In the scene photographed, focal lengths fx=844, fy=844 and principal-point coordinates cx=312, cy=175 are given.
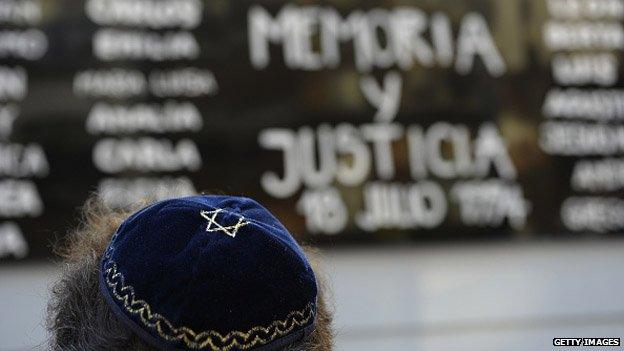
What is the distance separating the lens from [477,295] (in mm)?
2602

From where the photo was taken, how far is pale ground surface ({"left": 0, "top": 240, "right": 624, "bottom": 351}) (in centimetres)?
252

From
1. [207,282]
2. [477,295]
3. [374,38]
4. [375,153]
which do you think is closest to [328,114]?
[375,153]

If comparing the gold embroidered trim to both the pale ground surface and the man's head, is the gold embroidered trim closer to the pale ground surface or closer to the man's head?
the man's head

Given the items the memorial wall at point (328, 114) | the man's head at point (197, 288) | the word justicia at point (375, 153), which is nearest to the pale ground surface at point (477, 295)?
the memorial wall at point (328, 114)

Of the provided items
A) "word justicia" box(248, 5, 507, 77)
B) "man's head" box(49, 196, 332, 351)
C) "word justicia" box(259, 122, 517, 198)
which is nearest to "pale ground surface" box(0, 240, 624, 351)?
"word justicia" box(259, 122, 517, 198)

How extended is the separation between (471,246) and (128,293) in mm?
2027

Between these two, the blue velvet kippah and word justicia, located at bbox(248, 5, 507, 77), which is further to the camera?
word justicia, located at bbox(248, 5, 507, 77)

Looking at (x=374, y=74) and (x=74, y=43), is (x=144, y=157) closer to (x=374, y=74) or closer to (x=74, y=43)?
(x=74, y=43)

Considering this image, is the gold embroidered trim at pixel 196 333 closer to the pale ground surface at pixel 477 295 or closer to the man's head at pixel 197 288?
the man's head at pixel 197 288

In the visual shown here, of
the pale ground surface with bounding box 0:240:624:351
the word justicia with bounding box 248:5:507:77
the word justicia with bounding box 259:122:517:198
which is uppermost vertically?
the word justicia with bounding box 248:5:507:77

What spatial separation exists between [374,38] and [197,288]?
6.67ft

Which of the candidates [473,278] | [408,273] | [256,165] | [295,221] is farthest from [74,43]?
[473,278]

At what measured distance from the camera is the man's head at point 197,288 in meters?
0.65

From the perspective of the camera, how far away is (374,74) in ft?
8.46
